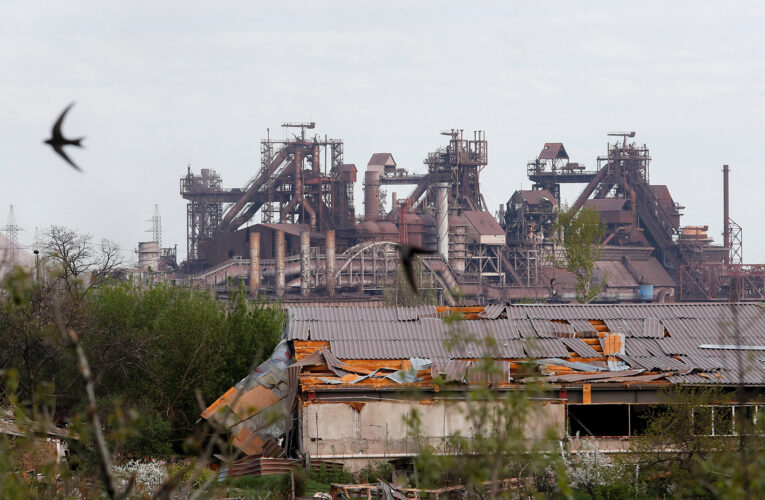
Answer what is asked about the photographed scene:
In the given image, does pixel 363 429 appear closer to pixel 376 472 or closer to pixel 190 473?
pixel 376 472

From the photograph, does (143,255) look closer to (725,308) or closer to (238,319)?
(238,319)

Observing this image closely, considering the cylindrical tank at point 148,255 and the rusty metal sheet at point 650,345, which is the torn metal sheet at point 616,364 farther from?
the cylindrical tank at point 148,255

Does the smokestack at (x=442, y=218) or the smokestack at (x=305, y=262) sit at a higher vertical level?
the smokestack at (x=442, y=218)

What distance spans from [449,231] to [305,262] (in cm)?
1239

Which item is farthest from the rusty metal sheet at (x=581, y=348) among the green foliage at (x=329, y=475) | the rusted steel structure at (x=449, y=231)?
the rusted steel structure at (x=449, y=231)

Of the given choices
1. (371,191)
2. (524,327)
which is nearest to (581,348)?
(524,327)

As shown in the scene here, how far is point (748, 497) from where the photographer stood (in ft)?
25.3

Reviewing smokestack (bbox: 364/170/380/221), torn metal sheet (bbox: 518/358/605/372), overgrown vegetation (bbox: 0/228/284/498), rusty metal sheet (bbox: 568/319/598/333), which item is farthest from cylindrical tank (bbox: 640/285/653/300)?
torn metal sheet (bbox: 518/358/605/372)

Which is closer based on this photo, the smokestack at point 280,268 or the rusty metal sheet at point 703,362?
the rusty metal sheet at point 703,362

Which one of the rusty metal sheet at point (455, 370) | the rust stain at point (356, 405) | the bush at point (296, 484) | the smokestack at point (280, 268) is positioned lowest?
the bush at point (296, 484)

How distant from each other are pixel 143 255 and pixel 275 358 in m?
67.0

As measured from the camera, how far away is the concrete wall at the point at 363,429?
1830cm

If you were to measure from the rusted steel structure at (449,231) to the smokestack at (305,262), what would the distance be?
0.33ft

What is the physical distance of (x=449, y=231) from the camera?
76.9 metres
